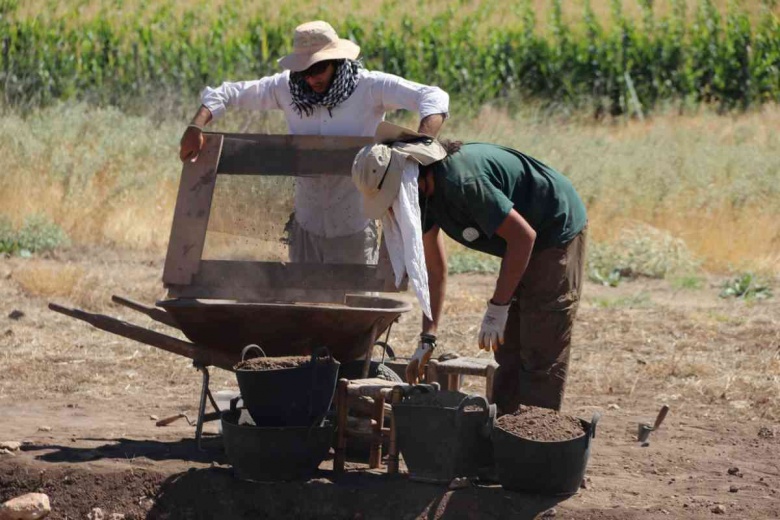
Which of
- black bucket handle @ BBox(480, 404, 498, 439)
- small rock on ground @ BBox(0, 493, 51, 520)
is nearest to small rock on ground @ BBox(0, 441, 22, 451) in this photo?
small rock on ground @ BBox(0, 493, 51, 520)

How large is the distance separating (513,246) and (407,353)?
3.79 metres

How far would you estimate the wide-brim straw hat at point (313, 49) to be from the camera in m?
5.60

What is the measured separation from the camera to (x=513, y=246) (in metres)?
4.59

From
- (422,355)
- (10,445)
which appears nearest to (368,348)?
(422,355)

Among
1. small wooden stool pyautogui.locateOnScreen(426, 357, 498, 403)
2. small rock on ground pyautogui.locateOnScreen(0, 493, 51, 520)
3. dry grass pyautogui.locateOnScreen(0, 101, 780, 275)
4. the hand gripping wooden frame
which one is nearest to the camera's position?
small wooden stool pyautogui.locateOnScreen(426, 357, 498, 403)

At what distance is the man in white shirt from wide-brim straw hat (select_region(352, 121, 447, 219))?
1.03 meters

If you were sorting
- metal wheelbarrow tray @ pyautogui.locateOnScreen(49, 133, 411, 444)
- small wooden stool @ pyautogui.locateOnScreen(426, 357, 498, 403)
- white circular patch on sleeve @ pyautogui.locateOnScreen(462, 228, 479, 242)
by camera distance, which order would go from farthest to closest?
metal wheelbarrow tray @ pyautogui.locateOnScreen(49, 133, 411, 444) → small wooden stool @ pyautogui.locateOnScreen(426, 357, 498, 403) → white circular patch on sleeve @ pyautogui.locateOnScreen(462, 228, 479, 242)

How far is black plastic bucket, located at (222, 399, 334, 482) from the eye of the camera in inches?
194

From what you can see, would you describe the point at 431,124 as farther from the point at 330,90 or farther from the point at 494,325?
the point at 494,325

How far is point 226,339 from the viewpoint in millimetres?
5340

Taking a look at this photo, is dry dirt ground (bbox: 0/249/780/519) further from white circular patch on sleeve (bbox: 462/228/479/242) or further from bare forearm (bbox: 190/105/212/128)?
bare forearm (bbox: 190/105/212/128)

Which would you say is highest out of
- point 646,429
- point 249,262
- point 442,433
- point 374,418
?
point 249,262

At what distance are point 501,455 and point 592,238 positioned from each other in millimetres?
7453

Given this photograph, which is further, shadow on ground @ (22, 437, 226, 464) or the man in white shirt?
the man in white shirt
